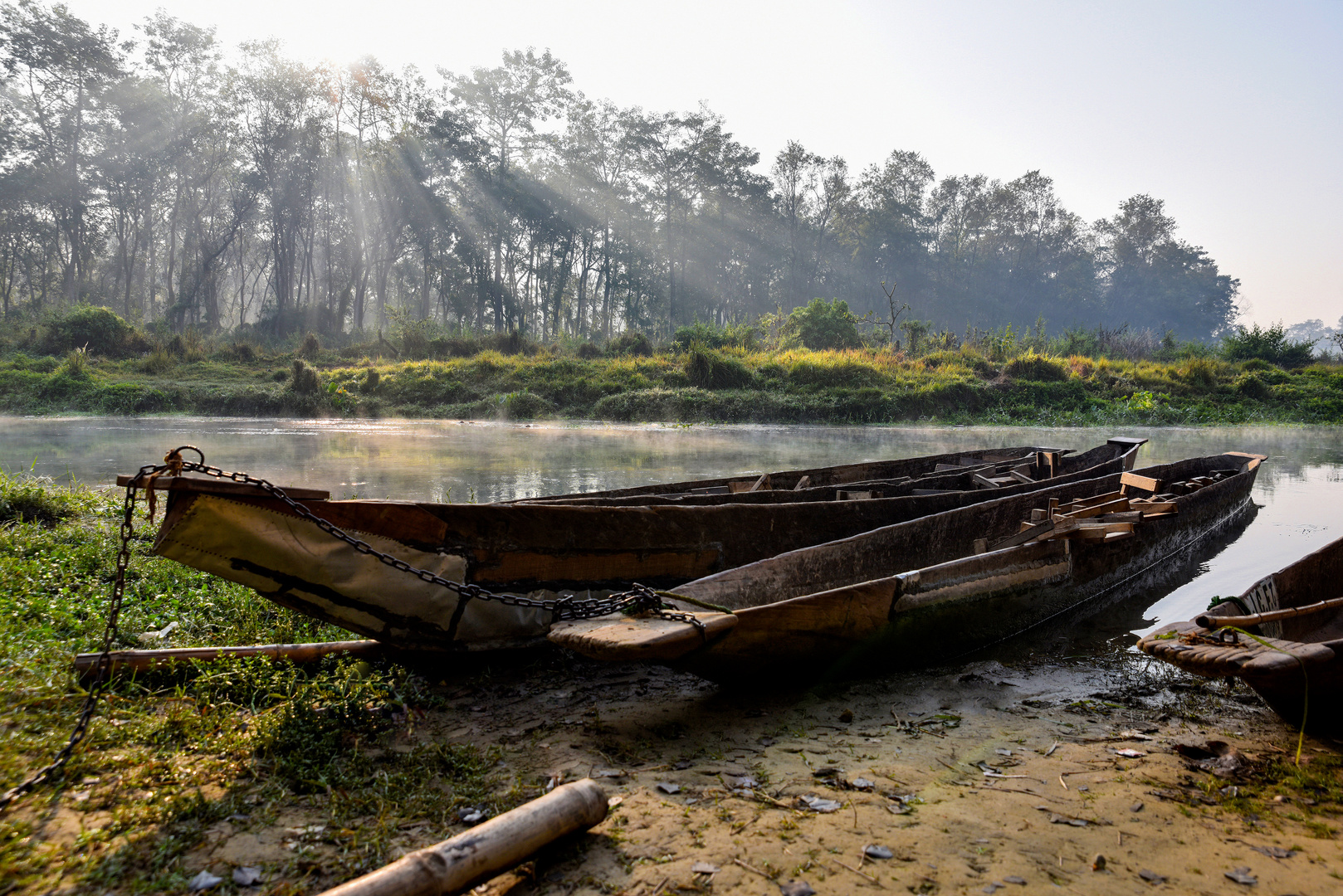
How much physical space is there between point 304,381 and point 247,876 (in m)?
22.9

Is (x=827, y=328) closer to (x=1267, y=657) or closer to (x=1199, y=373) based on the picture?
(x=1199, y=373)

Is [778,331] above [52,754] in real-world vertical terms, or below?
above

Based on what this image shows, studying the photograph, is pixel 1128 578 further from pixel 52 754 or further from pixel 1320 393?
pixel 1320 393

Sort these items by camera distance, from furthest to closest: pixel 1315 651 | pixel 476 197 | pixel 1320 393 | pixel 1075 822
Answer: pixel 476 197 < pixel 1320 393 < pixel 1315 651 < pixel 1075 822

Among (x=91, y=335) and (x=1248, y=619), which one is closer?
(x=1248, y=619)

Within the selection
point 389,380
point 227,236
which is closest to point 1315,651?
point 389,380

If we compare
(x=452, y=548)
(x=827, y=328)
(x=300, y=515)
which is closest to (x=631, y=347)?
(x=827, y=328)

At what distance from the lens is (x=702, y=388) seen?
24.4 meters

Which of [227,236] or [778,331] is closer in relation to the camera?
[778,331]

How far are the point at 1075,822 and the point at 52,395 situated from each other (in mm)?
27437

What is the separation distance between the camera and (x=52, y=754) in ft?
8.95

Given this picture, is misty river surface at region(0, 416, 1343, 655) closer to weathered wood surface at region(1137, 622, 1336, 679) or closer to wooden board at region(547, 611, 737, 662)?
weathered wood surface at region(1137, 622, 1336, 679)

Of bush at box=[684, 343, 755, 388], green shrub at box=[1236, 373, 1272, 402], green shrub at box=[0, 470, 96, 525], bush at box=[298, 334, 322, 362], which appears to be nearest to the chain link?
green shrub at box=[0, 470, 96, 525]

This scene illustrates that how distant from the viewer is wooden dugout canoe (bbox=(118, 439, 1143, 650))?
10.0 ft
